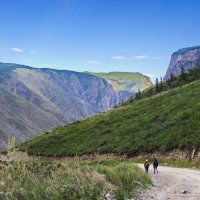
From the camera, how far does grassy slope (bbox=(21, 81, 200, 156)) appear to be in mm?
60094

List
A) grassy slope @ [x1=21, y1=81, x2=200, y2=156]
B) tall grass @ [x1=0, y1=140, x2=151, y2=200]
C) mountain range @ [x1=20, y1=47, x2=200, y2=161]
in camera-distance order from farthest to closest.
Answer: grassy slope @ [x1=21, y1=81, x2=200, y2=156] < mountain range @ [x1=20, y1=47, x2=200, y2=161] < tall grass @ [x1=0, y1=140, x2=151, y2=200]

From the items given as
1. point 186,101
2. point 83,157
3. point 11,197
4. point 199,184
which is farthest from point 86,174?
point 186,101

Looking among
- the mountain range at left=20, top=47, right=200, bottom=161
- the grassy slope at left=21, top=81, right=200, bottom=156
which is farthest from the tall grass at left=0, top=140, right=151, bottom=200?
the grassy slope at left=21, top=81, right=200, bottom=156

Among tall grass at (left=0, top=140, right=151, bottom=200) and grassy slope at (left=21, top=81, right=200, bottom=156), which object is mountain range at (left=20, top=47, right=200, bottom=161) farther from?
tall grass at (left=0, top=140, right=151, bottom=200)

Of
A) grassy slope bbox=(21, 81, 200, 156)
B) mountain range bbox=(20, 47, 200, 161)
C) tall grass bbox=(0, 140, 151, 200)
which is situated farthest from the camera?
grassy slope bbox=(21, 81, 200, 156)

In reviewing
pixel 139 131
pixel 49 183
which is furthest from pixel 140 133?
pixel 49 183

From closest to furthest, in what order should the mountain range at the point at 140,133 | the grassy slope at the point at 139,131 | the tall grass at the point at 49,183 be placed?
1. the tall grass at the point at 49,183
2. the mountain range at the point at 140,133
3. the grassy slope at the point at 139,131

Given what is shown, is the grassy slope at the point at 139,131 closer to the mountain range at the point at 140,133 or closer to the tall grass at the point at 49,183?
the mountain range at the point at 140,133

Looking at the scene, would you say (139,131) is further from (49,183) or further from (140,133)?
(49,183)

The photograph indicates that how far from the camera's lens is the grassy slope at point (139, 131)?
6009 centimetres

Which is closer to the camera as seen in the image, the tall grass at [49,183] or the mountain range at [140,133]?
the tall grass at [49,183]

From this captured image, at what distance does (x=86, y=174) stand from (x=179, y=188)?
9836 mm

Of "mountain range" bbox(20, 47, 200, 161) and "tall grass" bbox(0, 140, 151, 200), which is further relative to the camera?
"mountain range" bbox(20, 47, 200, 161)

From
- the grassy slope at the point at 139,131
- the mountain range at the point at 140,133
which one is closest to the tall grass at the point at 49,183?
the mountain range at the point at 140,133
